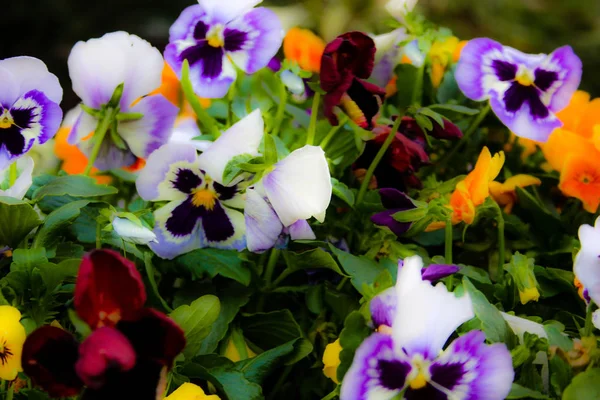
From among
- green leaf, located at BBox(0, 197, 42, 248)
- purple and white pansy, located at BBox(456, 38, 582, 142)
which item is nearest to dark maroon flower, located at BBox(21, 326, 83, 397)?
green leaf, located at BBox(0, 197, 42, 248)

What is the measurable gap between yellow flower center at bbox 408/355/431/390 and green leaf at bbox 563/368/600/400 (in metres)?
0.07

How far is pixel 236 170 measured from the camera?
0.50 meters

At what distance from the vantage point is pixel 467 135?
2.14 feet

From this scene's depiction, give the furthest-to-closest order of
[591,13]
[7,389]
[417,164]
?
[591,13] → [417,164] → [7,389]

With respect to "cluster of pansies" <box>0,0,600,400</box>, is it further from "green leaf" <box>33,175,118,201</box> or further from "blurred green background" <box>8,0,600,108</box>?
"blurred green background" <box>8,0,600,108</box>

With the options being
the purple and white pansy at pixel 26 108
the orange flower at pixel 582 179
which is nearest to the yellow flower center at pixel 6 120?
the purple and white pansy at pixel 26 108

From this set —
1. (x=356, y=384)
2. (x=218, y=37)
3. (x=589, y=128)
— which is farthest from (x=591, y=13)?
(x=356, y=384)

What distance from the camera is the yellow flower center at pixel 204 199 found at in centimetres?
56

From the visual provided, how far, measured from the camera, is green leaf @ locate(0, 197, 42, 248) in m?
0.49

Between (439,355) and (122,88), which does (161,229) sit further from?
(439,355)

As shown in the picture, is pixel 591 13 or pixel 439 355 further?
pixel 591 13

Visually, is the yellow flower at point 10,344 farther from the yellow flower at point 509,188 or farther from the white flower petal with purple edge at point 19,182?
the yellow flower at point 509,188

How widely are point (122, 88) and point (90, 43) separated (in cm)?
4

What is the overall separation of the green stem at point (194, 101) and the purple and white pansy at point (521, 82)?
0.19 meters
